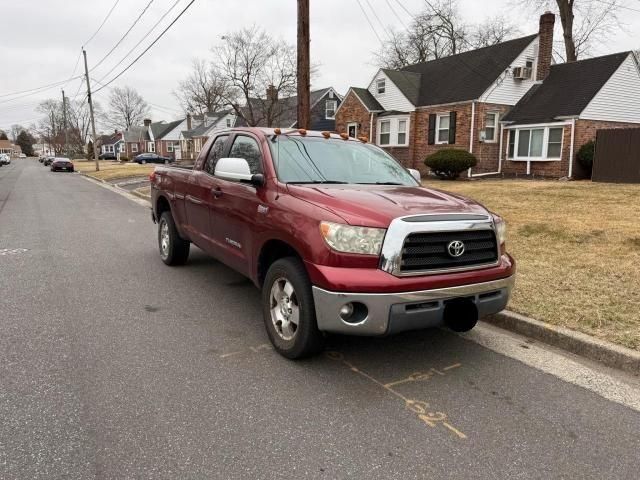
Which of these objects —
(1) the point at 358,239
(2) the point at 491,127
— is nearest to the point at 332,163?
(1) the point at 358,239

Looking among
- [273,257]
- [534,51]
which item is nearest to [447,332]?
[273,257]

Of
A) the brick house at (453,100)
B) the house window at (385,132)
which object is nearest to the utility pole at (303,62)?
the brick house at (453,100)

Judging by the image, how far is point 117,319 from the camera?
485 cm

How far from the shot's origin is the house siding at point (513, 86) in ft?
76.2

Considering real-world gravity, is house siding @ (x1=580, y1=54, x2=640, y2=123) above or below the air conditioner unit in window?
below

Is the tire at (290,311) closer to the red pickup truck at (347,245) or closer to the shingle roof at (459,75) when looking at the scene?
the red pickup truck at (347,245)

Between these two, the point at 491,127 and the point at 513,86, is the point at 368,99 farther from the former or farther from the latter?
the point at 513,86

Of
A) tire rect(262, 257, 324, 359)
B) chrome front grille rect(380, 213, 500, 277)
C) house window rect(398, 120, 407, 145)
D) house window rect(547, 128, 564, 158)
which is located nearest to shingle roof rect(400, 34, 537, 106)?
house window rect(398, 120, 407, 145)

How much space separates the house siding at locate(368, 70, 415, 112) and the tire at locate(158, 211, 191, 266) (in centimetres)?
2110

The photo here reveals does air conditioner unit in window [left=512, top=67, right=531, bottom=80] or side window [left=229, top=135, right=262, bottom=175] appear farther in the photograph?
air conditioner unit in window [left=512, top=67, right=531, bottom=80]

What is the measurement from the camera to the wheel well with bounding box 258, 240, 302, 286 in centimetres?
405

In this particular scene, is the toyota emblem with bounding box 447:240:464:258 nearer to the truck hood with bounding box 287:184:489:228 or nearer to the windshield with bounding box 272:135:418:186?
the truck hood with bounding box 287:184:489:228

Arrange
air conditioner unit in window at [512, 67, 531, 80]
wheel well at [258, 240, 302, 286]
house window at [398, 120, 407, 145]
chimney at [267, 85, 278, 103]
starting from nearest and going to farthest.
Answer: wheel well at [258, 240, 302, 286] < air conditioner unit in window at [512, 67, 531, 80] < house window at [398, 120, 407, 145] < chimney at [267, 85, 278, 103]

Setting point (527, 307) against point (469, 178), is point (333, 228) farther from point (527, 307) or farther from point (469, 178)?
point (469, 178)
